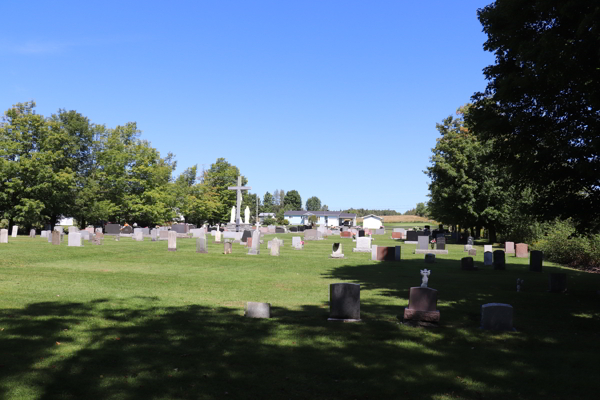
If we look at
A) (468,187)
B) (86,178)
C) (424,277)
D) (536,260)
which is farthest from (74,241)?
(86,178)

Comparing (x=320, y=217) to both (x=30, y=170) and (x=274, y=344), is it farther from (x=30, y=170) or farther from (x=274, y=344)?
(x=274, y=344)

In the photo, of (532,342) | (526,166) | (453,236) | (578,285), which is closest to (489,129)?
(526,166)

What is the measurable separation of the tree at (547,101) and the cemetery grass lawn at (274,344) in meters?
2.97

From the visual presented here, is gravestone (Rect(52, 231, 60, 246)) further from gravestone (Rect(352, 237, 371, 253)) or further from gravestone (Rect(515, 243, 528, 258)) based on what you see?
gravestone (Rect(515, 243, 528, 258))

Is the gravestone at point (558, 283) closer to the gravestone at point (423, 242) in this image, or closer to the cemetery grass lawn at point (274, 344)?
the cemetery grass lawn at point (274, 344)

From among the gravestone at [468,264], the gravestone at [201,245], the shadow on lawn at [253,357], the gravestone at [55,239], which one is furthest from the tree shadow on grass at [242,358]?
the gravestone at [55,239]

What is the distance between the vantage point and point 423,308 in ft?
31.1

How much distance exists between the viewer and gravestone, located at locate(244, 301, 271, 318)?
9812 millimetres

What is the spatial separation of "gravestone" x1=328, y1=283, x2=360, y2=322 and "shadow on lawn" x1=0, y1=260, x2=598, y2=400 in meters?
0.30

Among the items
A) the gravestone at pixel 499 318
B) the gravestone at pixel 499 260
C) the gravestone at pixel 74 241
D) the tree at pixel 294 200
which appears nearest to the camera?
the gravestone at pixel 499 318

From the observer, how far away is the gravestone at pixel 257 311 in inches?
386

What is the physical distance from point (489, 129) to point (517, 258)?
56.5 feet

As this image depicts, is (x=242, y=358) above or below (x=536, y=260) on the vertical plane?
below

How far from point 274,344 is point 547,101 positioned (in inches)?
330
